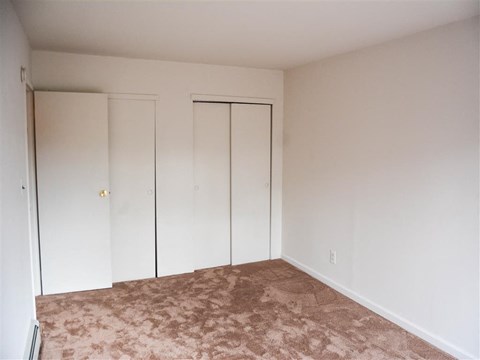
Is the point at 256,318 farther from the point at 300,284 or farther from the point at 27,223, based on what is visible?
the point at 27,223

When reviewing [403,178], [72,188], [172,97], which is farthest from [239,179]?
[403,178]

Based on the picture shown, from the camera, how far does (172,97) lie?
4.05m

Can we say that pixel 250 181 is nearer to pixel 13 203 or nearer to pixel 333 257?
pixel 333 257

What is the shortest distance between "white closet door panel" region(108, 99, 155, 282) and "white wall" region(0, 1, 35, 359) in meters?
1.17

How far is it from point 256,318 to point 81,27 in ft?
8.70

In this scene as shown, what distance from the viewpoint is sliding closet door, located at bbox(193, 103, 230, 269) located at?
4.32 metres

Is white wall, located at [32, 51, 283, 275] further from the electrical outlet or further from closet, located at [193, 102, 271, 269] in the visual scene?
the electrical outlet

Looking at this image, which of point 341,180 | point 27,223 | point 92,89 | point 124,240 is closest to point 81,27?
point 92,89

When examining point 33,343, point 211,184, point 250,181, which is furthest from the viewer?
point 250,181

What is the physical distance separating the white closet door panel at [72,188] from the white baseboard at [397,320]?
88.1 inches

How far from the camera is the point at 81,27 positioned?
280 cm

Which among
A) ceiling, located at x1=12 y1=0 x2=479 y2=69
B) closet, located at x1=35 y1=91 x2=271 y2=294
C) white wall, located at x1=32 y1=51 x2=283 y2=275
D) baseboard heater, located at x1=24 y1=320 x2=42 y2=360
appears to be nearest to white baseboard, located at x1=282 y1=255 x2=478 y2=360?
closet, located at x1=35 y1=91 x2=271 y2=294

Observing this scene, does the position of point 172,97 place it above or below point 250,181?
above

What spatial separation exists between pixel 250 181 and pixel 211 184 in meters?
0.48
